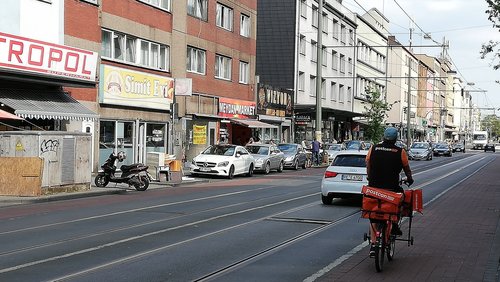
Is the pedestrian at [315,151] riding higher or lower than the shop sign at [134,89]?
lower

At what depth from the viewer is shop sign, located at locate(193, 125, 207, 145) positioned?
35.2 m

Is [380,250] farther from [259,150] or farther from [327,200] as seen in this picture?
[259,150]

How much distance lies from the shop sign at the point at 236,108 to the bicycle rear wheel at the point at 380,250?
29.8 meters

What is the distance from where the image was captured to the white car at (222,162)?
27.2 m

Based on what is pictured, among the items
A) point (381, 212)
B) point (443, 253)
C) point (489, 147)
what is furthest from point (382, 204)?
point (489, 147)

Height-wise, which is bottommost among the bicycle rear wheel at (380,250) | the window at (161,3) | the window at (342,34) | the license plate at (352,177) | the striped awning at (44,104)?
the bicycle rear wheel at (380,250)

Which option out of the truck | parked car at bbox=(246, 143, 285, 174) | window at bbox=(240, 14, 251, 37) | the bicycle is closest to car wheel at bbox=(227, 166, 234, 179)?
parked car at bbox=(246, 143, 285, 174)

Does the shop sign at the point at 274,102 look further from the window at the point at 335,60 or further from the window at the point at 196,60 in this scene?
the window at the point at 335,60

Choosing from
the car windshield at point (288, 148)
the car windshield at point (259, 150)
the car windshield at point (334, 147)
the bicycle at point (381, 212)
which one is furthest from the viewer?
the car windshield at point (334, 147)

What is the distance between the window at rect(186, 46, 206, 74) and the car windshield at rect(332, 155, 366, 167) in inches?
757

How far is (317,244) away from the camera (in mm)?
10164

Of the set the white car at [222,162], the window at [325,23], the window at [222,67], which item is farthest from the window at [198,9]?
the window at [325,23]

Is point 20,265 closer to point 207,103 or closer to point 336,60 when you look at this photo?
point 207,103

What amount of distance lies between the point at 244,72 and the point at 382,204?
34.8 metres
